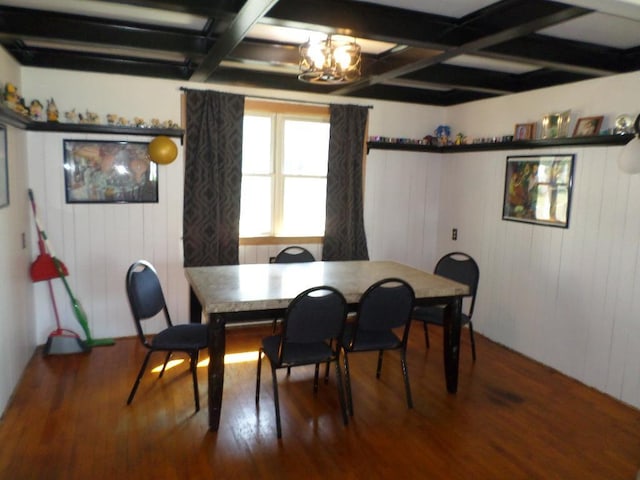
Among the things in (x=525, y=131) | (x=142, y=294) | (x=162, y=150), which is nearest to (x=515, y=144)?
(x=525, y=131)

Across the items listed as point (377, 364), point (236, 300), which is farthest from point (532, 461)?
point (236, 300)

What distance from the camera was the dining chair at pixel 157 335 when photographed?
2914mm

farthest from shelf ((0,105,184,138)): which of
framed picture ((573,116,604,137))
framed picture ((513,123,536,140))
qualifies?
framed picture ((573,116,604,137))

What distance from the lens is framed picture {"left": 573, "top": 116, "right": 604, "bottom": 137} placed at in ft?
11.4

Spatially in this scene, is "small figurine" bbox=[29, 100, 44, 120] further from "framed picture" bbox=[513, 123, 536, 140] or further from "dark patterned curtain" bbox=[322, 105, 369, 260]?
"framed picture" bbox=[513, 123, 536, 140]

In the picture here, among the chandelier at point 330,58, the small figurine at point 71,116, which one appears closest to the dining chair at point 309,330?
the chandelier at point 330,58

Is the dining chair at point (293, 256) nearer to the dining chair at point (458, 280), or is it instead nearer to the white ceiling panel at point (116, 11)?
the dining chair at point (458, 280)

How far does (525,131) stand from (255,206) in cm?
254

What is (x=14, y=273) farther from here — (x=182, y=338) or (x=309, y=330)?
(x=309, y=330)

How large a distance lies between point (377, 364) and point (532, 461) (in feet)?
4.64

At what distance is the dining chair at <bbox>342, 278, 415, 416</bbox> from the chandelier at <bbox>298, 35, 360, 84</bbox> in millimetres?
1232

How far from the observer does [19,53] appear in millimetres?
3543

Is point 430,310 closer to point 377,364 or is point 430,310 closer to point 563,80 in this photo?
point 377,364

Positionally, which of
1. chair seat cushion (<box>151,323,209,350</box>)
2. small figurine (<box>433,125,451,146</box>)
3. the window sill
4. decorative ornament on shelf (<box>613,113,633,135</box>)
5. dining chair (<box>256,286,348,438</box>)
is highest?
small figurine (<box>433,125,451,146</box>)
